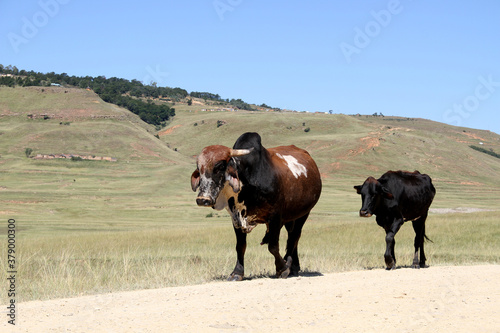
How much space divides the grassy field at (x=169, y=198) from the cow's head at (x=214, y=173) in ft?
6.60

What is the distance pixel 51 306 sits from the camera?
7926mm

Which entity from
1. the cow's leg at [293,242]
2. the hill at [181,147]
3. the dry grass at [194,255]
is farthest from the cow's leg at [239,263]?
the hill at [181,147]

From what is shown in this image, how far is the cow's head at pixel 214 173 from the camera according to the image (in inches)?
353

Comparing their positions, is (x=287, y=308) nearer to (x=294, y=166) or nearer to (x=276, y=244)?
(x=276, y=244)

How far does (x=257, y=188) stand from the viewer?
392 inches

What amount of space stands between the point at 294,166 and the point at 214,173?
261cm

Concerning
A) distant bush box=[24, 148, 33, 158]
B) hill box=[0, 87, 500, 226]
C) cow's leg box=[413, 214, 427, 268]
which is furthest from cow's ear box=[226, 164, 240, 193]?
distant bush box=[24, 148, 33, 158]

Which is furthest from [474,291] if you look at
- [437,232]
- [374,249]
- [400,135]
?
[400,135]

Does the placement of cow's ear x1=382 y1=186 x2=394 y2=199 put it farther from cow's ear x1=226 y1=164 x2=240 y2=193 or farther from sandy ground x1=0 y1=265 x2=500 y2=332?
cow's ear x1=226 y1=164 x2=240 y2=193

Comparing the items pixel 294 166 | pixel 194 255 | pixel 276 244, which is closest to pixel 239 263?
pixel 276 244

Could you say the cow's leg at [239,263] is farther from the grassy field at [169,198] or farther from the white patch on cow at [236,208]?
the grassy field at [169,198]

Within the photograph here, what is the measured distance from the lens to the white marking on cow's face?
1120 centimetres

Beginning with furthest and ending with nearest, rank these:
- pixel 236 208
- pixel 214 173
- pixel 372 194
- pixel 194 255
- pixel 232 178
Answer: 1. pixel 194 255
2. pixel 372 194
3. pixel 236 208
4. pixel 232 178
5. pixel 214 173

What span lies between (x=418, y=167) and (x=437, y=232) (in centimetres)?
6457
